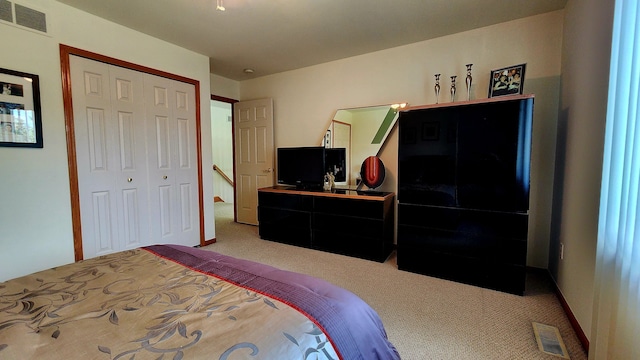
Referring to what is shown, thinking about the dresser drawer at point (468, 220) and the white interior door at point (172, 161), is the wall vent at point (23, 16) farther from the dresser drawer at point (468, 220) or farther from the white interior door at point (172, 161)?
the dresser drawer at point (468, 220)

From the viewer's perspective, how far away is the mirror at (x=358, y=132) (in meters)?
3.44

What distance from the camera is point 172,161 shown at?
332 centimetres

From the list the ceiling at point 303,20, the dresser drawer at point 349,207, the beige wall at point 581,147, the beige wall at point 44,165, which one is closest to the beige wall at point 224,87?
the ceiling at point 303,20

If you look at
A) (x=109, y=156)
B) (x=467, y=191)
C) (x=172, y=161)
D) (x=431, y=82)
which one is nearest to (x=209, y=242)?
(x=172, y=161)

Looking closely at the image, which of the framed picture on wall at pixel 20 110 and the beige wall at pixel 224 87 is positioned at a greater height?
the beige wall at pixel 224 87

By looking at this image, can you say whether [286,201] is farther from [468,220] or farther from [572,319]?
[572,319]

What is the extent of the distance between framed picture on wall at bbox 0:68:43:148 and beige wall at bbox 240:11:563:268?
2780 millimetres

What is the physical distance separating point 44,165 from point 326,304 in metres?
2.86

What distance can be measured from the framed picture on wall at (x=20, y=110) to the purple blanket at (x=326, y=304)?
212 centimetres

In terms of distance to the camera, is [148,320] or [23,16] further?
[23,16]

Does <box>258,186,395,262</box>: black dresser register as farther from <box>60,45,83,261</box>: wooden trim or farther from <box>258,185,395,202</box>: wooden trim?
<box>60,45,83,261</box>: wooden trim

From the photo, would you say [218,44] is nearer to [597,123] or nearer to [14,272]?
[14,272]

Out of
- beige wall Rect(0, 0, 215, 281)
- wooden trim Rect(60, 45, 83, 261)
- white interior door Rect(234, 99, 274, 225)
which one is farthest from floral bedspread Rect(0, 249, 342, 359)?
white interior door Rect(234, 99, 274, 225)

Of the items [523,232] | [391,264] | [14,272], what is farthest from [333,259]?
[14,272]
